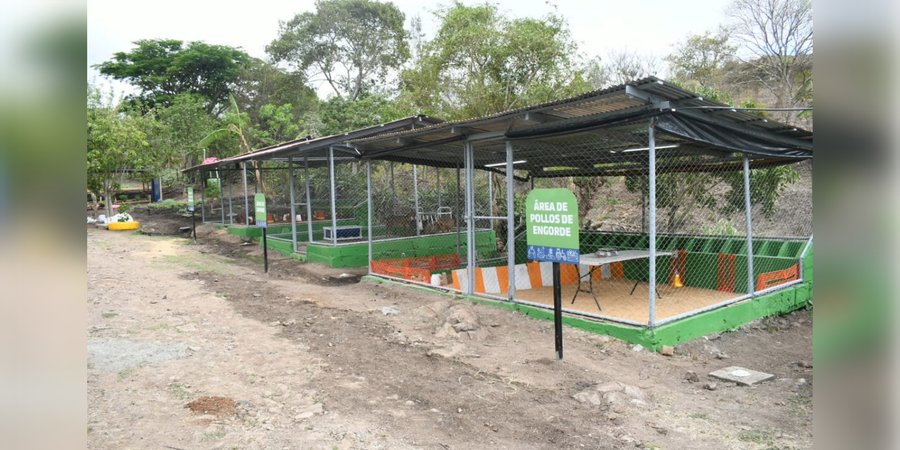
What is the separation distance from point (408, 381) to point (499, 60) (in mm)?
14649

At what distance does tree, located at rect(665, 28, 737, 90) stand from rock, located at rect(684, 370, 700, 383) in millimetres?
23022

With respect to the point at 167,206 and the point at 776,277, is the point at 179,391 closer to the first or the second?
the point at 776,277

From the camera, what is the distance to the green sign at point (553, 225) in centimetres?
570

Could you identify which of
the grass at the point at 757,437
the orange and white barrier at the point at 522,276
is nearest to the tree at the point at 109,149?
the orange and white barrier at the point at 522,276

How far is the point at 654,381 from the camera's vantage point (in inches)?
217

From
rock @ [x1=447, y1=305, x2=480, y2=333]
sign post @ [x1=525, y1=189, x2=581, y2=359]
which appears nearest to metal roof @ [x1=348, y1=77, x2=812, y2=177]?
sign post @ [x1=525, y1=189, x2=581, y2=359]

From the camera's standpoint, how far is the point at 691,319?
6816 mm

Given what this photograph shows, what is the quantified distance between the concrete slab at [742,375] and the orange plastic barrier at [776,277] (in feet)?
11.0

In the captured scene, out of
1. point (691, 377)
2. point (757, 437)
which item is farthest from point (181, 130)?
point (757, 437)

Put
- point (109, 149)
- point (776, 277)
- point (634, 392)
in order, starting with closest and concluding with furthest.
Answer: point (634, 392) < point (776, 277) < point (109, 149)

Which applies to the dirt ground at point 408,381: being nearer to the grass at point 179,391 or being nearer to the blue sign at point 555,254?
the grass at point 179,391
